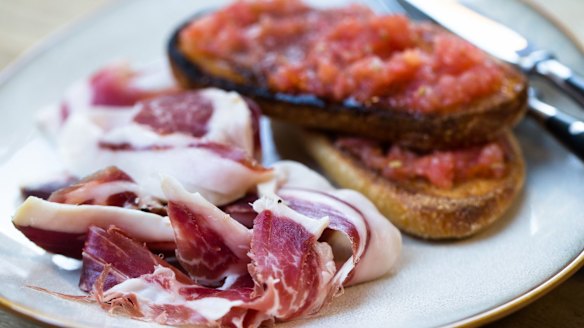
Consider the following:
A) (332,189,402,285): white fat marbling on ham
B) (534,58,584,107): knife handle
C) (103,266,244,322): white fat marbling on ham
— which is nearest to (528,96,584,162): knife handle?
(534,58,584,107): knife handle

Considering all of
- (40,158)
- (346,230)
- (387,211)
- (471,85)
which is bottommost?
(40,158)

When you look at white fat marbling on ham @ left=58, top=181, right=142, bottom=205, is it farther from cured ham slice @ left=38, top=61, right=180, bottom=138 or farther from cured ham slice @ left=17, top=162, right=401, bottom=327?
cured ham slice @ left=38, top=61, right=180, bottom=138

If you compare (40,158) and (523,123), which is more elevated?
(523,123)

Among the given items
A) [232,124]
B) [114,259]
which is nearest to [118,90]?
[232,124]

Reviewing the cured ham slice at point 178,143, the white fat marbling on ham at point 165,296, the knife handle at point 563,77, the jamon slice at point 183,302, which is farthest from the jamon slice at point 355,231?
the knife handle at point 563,77

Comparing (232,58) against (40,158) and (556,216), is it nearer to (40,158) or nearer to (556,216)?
(40,158)

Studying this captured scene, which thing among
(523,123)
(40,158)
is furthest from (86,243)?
(523,123)
